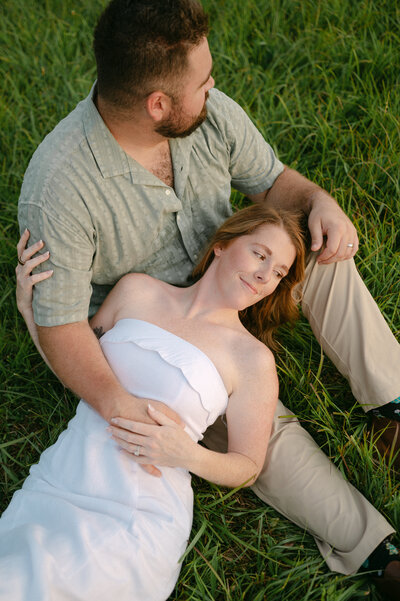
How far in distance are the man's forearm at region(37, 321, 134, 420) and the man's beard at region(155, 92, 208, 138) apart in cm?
90

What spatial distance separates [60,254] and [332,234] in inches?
48.8

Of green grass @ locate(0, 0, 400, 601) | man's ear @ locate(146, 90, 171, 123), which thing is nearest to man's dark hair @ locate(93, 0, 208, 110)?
man's ear @ locate(146, 90, 171, 123)

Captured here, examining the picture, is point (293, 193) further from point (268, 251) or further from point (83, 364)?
point (83, 364)

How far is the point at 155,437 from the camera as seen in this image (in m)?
2.30

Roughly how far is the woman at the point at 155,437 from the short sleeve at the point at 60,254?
0.08 meters

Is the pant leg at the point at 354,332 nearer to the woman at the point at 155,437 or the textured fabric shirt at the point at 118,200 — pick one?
the woman at the point at 155,437

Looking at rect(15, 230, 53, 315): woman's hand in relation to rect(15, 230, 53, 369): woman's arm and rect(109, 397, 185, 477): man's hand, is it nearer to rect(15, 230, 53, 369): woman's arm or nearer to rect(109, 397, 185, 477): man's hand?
rect(15, 230, 53, 369): woman's arm

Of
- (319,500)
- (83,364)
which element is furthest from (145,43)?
(319,500)

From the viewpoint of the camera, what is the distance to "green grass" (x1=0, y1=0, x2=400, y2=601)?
2.61 meters

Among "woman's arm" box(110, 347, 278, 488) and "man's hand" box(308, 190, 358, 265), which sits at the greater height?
"man's hand" box(308, 190, 358, 265)

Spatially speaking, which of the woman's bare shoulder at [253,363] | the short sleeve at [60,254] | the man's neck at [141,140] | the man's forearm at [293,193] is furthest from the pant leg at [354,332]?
the short sleeve at [60,254]

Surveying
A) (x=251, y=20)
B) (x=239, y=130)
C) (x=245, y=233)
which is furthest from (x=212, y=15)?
(x=245, y=233)

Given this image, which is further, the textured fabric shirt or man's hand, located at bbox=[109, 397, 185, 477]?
the textured fabric shirt

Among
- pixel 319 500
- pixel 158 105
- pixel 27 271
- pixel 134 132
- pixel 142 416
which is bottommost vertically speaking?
pixel 319 500
